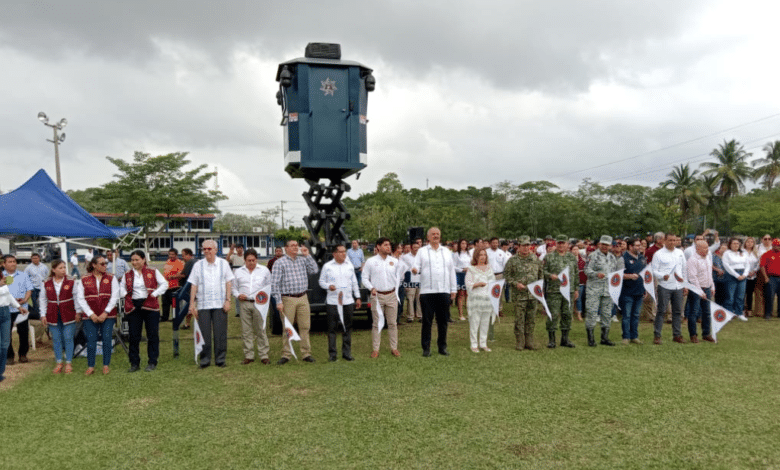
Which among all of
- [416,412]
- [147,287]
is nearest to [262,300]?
[147,287]

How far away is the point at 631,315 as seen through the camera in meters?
8.11

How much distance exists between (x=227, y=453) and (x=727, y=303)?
33.7 feet

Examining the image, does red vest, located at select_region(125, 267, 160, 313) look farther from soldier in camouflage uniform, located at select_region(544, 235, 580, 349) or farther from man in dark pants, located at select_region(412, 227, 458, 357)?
soldier in camouflage uniform, located at select_region(544, 235, 580, 349)

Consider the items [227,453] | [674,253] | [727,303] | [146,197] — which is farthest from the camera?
[146,197]

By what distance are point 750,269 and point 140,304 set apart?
11718 mm

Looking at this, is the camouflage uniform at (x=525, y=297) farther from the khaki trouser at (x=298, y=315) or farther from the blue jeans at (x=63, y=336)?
the blue jeans at (x=63, y=336)

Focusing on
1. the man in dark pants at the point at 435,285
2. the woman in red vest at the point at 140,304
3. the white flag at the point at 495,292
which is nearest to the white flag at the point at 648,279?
the white flag at the point at 495,292

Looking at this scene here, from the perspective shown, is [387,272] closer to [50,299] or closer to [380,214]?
[50,299]

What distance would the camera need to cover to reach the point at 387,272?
298 inches

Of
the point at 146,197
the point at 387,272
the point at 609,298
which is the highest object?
the point at 146,197

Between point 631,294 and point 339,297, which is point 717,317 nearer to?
point 631,294

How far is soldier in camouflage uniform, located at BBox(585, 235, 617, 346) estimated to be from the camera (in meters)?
8.00

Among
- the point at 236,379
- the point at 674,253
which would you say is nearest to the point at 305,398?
the point at 236,379

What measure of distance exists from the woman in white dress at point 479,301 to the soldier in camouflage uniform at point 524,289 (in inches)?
15.1
